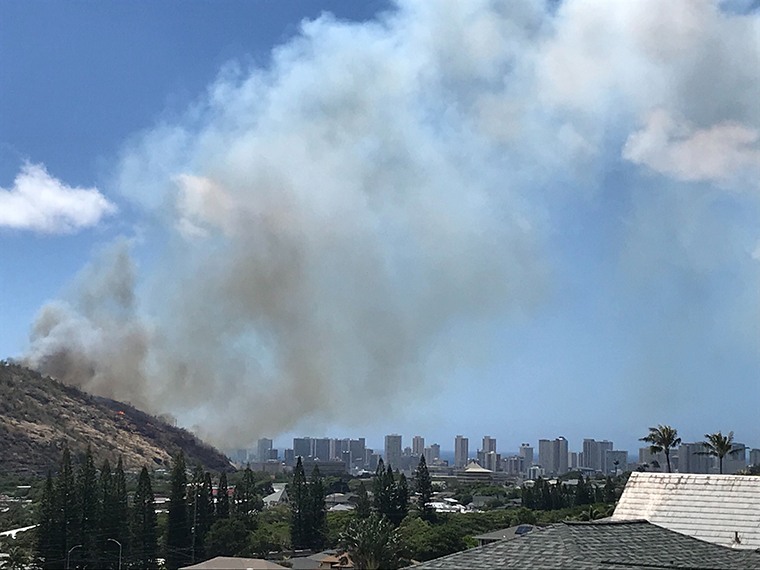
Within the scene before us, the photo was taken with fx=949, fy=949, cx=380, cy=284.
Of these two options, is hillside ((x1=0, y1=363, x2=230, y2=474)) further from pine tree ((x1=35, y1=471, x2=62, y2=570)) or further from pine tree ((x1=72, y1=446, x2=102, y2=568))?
pine tree ((x1=35, y1=471, x2=62, y2=570))

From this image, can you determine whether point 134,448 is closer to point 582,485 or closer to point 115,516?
point 582,485

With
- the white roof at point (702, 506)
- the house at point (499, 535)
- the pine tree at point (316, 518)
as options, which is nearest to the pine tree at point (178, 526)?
the pine tree at point (316, 518)

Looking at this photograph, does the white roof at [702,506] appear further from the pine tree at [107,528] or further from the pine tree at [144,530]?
the pine tree at [144,530]

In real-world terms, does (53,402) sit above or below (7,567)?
above

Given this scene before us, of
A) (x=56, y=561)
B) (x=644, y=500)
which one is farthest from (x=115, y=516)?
(x=644, y=500)

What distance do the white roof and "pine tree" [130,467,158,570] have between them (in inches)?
1534

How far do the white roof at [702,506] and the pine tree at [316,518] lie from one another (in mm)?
46264

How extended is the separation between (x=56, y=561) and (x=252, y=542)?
17.1m

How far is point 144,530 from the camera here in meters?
67.4

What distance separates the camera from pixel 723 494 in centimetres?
3569

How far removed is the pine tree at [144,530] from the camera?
65562 millimetres

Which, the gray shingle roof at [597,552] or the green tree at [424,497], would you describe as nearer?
the gray shingle roof at [597,552]

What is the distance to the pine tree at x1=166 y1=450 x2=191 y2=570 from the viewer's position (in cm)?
7044

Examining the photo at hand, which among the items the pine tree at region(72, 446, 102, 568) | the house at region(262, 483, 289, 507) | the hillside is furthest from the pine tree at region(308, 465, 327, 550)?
the hillside
